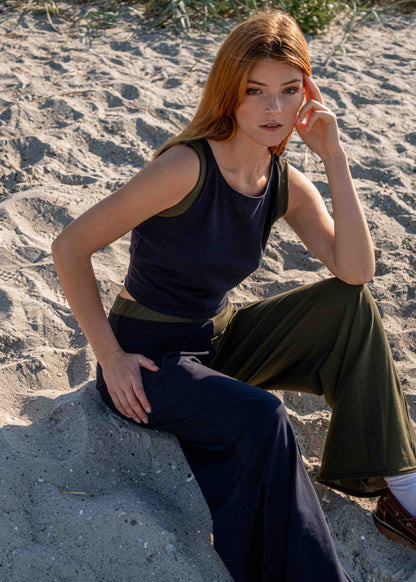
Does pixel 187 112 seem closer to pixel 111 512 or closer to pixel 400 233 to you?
pixel 400 233

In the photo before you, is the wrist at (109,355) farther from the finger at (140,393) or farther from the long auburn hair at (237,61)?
the long auburn hair at (237,61)

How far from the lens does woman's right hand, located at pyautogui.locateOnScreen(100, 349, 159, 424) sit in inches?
80.6

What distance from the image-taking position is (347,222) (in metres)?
2.24

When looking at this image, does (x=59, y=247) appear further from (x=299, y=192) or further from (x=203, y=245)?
(x=299, y=192)

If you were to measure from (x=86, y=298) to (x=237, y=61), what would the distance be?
0.80 metres

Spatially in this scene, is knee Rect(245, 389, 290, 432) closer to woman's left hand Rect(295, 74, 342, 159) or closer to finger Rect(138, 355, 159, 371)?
finger Rect(138, 355, 159, 371)

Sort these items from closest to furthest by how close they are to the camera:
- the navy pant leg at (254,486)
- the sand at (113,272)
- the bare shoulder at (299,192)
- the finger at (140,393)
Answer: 1. the navy pant leg at (254,486)
2. the sand at (113,272)
3. the finger at (140,393)
4. the bare shoulder at (299,192)

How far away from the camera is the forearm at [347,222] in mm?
2234

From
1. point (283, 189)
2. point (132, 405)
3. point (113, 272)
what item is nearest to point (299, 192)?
point (283, 189)

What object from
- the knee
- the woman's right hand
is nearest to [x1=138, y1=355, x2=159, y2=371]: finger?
the woman's right hand

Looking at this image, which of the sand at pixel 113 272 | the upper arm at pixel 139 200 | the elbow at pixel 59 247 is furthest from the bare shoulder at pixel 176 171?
the sand at pixel 113 272

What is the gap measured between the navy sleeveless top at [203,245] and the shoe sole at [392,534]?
83cm

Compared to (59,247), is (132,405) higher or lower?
lower

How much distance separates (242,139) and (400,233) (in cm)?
175
